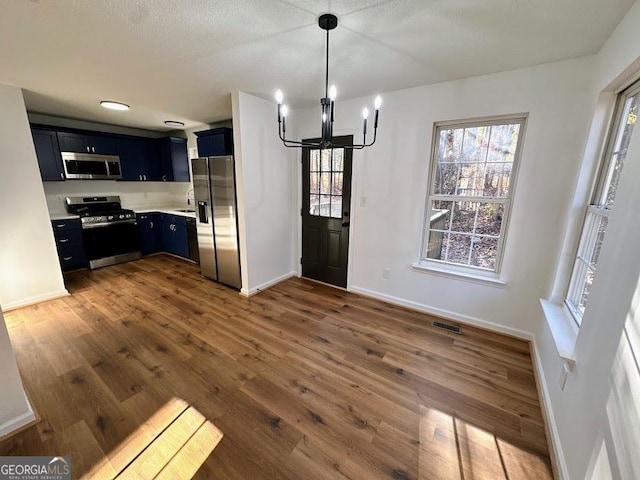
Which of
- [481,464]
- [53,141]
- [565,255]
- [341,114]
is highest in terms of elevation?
[341,114]

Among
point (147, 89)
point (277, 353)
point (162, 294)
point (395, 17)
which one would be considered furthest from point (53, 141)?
point (395, 17)

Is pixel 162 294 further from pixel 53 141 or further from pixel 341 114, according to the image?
pixel 341 114

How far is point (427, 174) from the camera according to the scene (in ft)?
9.11

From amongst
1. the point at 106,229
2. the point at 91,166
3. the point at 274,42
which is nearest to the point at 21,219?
the point at 106,229

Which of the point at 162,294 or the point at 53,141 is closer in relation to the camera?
the point at 162,294

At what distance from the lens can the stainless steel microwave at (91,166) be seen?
394 cm

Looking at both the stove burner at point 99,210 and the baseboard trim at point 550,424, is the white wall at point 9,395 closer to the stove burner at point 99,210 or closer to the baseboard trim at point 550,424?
the baseboard trim at point 550,424

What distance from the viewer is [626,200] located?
1.22 meters

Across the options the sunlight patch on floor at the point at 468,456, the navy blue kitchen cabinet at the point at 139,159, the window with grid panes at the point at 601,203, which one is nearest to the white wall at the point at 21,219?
the navy blue kitchen cabinet at the point at 139,159

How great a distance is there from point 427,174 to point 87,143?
512cm

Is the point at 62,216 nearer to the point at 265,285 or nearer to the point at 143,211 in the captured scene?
the point at 143,211

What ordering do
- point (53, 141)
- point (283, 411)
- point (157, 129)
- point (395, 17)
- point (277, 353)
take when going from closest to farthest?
point (395, 17) < point (283, 411) < point (277, 353) < point (53, 141) < point (157, 129)

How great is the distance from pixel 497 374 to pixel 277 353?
1.84 metres

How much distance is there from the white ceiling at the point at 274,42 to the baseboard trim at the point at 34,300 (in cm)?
237
